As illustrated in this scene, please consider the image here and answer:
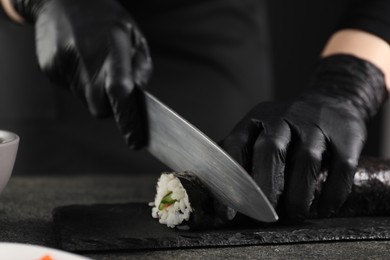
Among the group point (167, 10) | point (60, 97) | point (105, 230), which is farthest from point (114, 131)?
point (105, 230)

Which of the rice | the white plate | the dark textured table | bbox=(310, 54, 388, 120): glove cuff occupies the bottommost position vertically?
the dark textured table

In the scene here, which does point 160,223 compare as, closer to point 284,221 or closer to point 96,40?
point 284,221

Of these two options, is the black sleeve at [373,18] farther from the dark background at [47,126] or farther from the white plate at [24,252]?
the white plate at [24,252]

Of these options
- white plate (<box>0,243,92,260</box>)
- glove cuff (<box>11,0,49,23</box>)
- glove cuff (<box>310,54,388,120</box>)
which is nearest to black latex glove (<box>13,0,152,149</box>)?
glove cuff (<box>11,0,49,23</box>)

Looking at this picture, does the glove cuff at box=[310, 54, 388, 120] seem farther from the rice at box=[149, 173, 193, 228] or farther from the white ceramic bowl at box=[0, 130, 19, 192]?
the white ceramic bowl at box=[0, 130, 19, 192]

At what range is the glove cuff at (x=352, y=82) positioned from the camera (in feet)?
5.43

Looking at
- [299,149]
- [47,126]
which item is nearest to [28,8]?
[47,126]

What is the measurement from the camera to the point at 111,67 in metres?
1.56

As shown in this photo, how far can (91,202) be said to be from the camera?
1.67 metres

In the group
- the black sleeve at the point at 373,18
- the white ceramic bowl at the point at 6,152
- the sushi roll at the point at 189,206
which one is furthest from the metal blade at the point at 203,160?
the black sleeve at the point at 373,18

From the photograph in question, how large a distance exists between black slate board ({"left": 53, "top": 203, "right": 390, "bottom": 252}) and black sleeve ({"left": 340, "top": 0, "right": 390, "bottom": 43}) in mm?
636

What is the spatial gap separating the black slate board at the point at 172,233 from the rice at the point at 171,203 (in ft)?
0.06

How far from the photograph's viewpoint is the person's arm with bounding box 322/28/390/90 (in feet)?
5.95

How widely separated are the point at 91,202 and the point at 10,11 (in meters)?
0.73
